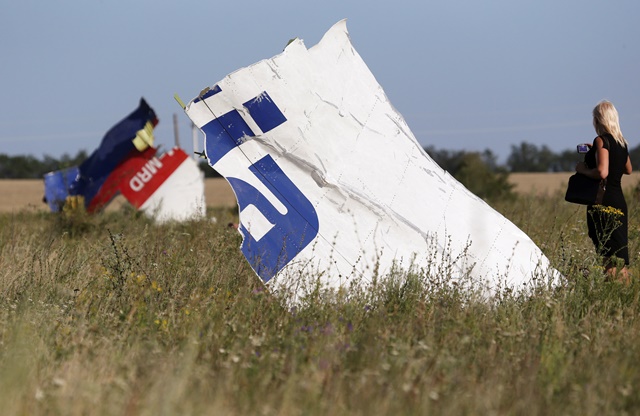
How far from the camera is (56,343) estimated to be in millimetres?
4215

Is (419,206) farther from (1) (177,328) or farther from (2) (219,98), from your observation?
(1) (177,328)

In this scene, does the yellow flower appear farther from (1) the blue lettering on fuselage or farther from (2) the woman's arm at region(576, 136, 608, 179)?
(1) the blue lettering on fuselage

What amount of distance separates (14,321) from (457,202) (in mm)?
2984

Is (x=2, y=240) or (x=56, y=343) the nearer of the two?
(x=56, y=343)

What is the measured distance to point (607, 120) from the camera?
5.90 metres

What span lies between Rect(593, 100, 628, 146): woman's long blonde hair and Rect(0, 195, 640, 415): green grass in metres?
0.93

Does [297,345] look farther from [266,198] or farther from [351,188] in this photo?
[351,188]

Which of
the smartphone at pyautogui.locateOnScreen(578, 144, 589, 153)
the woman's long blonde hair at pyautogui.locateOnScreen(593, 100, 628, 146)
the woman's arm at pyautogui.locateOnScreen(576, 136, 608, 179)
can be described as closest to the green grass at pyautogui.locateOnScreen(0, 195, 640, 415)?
the woman's arm at pyautogui.locateOnScreen(576, 136, 608, 179)

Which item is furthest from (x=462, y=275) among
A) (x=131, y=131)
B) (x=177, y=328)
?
(x=131, y=131)

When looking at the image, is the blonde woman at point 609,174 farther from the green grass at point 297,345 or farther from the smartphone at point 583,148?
the green grass at point 297,345

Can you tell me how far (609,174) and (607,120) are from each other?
401 millimetres

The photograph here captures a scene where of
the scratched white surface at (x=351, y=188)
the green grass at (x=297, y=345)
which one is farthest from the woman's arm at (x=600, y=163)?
the scratched white surface at (x=351, y=188)

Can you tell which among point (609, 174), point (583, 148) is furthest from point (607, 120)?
point (609, 174)

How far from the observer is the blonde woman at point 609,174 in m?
5.82
